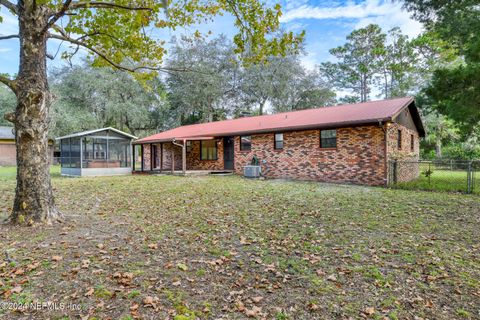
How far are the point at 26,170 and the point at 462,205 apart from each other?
9.90 metres

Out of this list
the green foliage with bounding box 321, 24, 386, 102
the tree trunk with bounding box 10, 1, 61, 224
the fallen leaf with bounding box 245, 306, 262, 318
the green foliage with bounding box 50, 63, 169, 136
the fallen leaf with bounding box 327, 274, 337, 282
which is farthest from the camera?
the green foliage with bounding box 321, 24, 386, 102

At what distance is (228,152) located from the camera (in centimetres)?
1850

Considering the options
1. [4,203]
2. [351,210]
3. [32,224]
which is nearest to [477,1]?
[351,210]

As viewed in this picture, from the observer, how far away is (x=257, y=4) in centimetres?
601

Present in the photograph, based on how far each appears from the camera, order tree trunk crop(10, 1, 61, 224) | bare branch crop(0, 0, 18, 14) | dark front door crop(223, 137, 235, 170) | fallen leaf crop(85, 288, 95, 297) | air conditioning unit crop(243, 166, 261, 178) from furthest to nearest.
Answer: dark front door crop(223, 137, 235, 170) → air conditioning unit crop(243, 166, 261, 178) → bare branch crop(0, 0, 18, 14) → tree trunk crop(10, 1, 61, 224) → fallen leaf crop(85, 288, 95, 297)

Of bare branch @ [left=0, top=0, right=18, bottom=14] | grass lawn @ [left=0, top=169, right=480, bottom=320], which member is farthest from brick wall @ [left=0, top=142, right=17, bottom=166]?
bare branch @ [left=0, top=0, right=18, bottom=14]

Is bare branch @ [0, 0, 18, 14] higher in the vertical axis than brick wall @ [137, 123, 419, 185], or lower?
higher

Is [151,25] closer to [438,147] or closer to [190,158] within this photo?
[190,158]

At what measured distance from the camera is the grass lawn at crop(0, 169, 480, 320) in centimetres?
289

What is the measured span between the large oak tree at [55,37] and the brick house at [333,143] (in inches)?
269

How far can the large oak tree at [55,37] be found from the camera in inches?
203

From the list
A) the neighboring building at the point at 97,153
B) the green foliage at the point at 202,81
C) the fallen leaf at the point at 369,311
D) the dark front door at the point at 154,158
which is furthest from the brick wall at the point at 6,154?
the fallen leaf at the point at 369,311

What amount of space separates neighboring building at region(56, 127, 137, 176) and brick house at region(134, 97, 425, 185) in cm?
534

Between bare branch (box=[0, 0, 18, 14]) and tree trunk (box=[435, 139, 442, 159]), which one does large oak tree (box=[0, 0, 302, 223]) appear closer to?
bare branch (box=[0, 0, 18, 14])
